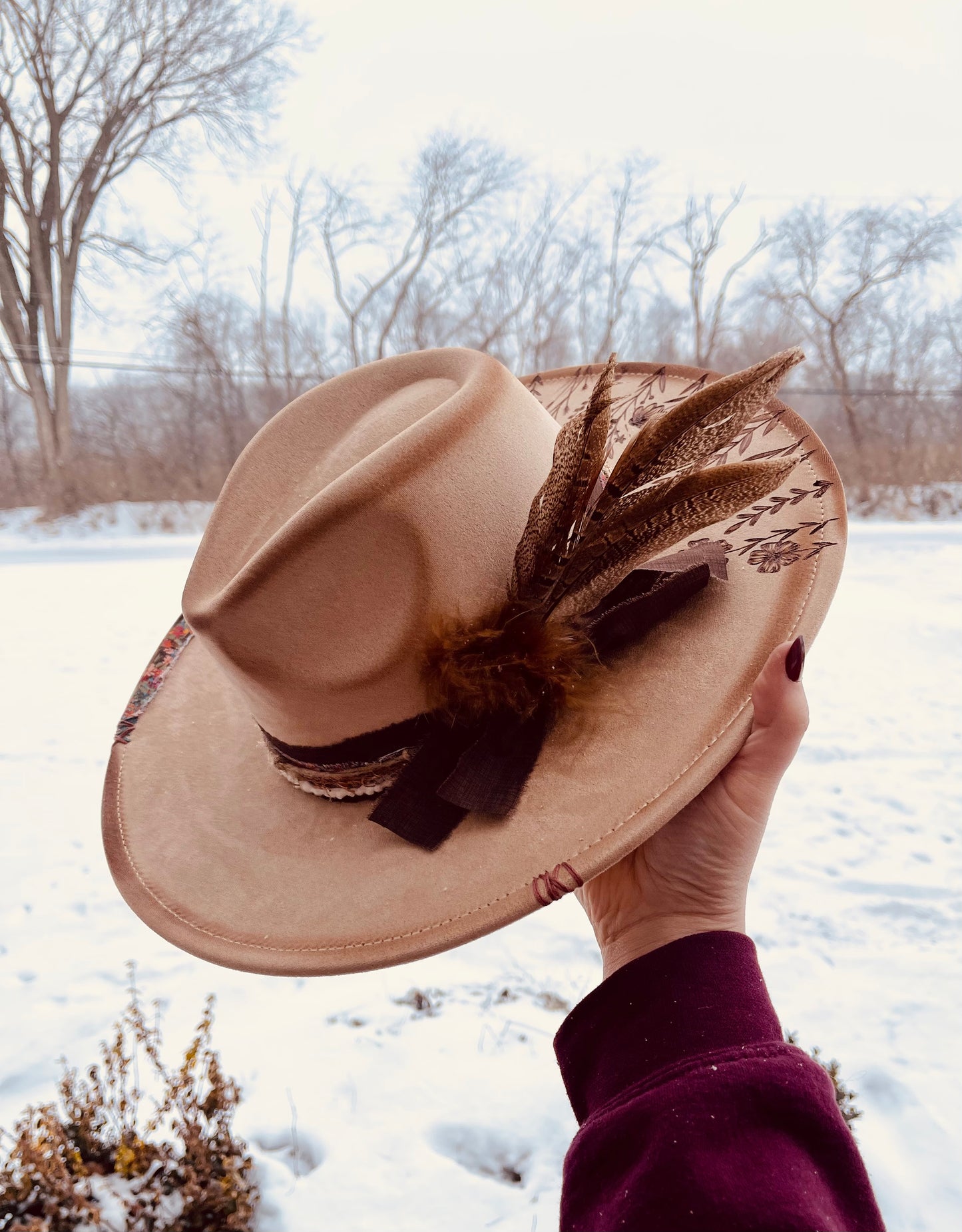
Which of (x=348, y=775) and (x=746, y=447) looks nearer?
(x=348, y=775)

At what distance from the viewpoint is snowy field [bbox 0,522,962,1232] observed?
166cm

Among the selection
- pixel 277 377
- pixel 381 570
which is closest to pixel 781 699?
pixel 381 570

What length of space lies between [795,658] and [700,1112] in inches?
15.3

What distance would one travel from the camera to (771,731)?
2.44ft

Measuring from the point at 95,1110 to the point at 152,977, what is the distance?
0.77m

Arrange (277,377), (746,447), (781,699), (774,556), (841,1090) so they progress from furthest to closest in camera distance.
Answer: (277,377), (841,1090), (746,447), (774,556), (781,699)

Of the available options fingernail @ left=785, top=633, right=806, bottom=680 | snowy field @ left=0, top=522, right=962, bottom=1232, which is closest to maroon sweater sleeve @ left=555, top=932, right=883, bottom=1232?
fingernail @ left=785, top=633, right=806, bottom=680

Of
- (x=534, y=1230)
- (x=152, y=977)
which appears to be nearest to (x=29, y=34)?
(x=152, y=977)

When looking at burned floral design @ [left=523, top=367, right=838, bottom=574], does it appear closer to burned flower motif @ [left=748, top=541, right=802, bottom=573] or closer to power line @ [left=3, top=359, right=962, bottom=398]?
burned flower motif @ [left=748, top=541, right=802, bottom=573]

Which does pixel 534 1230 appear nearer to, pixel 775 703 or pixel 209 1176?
pixel 209 1176

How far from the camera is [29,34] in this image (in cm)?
643

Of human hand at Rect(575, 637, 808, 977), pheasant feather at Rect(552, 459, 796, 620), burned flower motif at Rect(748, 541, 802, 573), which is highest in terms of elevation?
pheasant feather at Rect(552, 459, 796, 620)

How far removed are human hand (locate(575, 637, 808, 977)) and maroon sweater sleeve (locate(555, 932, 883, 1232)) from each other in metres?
0.09

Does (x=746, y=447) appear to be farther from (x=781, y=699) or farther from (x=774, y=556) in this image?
(x=781, y=699)
